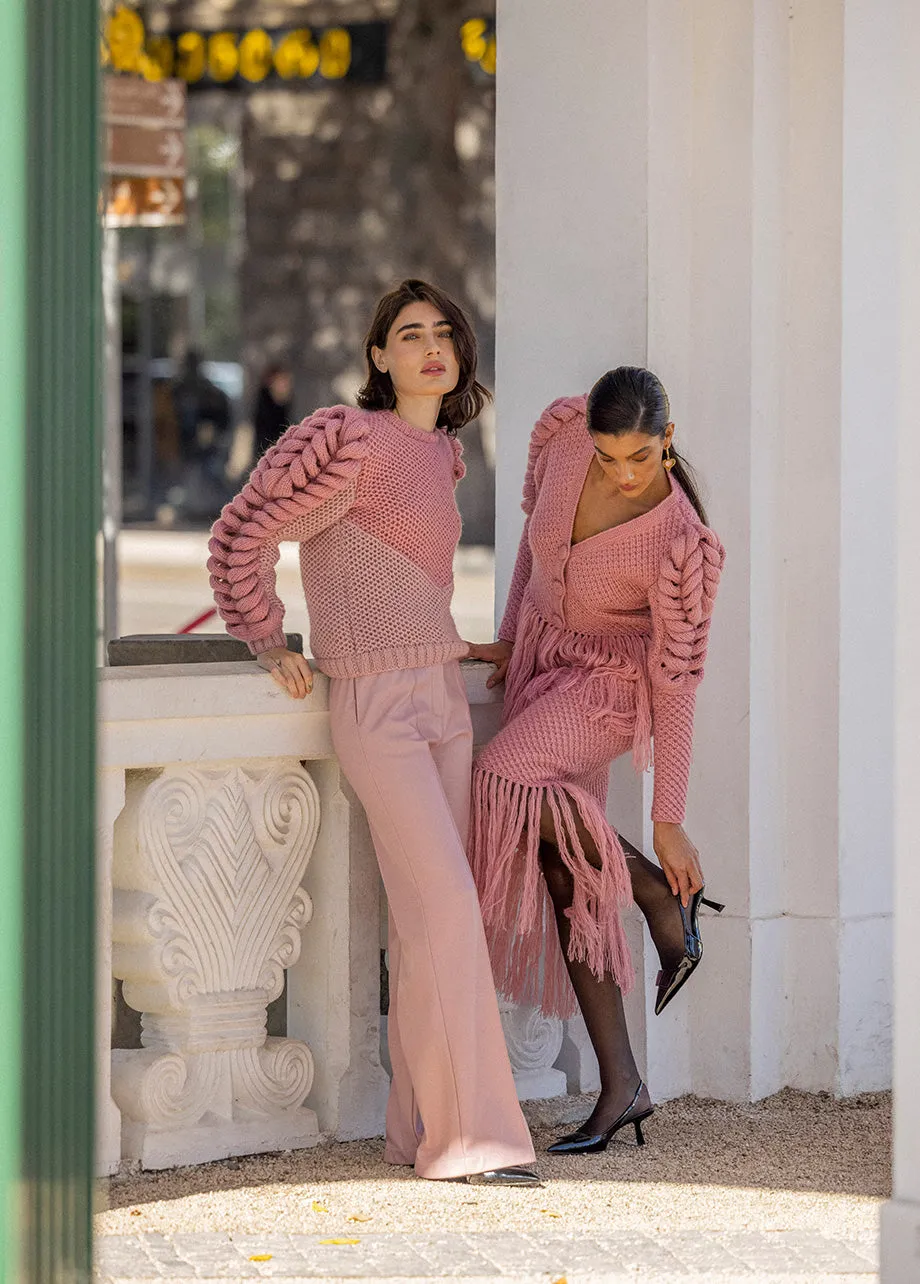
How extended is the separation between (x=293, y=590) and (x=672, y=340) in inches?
364

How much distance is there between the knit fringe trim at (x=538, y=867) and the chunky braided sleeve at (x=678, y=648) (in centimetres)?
16

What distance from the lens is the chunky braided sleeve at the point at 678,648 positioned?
176 inches

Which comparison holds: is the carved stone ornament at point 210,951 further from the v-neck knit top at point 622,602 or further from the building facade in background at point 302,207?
the building facade in background at point 302,207

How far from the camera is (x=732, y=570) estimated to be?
523 centimetres

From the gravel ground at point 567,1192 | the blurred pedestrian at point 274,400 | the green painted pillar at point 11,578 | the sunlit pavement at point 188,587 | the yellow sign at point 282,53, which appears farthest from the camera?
the blurred pedestrian at point 274,400

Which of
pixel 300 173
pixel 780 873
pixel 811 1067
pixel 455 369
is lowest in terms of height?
pixel 811 1067

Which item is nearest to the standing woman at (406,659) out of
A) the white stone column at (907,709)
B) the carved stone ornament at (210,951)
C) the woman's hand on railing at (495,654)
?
the carved stone ornament at (210,951)

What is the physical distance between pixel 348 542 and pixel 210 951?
2.88 ft

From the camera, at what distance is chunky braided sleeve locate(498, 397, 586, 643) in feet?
15.7

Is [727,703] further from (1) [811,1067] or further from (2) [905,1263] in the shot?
(2) [905,1263]

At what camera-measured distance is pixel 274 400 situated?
795 inches

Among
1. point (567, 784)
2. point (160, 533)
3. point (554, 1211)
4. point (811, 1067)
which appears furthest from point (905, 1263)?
point (160, 533)

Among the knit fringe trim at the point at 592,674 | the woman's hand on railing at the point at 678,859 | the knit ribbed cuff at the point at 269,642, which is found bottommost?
the woman's hand on railing at the point at 678,859

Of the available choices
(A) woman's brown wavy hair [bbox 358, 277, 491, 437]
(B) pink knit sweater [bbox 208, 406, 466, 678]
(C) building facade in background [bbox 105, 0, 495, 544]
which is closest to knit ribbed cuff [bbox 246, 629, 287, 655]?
(B) pink knit sweater [bbox 208, 406, 466, 678]
